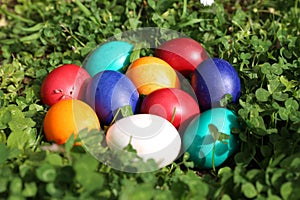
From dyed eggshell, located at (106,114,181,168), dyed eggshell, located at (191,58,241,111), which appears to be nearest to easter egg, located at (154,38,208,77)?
dyed eggshell, located at (191,58,241,111)

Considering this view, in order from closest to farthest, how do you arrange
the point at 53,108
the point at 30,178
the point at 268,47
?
1. the point at 30,178
2. the point at 53,108
3. the point at 268,47

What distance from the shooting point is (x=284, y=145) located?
266 centimetres

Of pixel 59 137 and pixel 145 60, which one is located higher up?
pixel 145 60

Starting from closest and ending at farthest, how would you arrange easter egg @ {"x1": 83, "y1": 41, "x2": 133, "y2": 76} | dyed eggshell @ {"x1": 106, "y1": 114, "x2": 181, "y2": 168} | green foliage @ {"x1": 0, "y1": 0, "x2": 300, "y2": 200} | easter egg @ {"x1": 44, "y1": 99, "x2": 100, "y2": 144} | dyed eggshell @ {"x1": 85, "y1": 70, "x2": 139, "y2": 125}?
green foliage @ {"x1": 0, "y1": 0, "x2": 300, "y2": 200} → dyed eggshell @ {"x1": 106, "y1": 114, "x2": 181, "y2": 168} → easter egg @ {"x1": 44, "y1": 99, "x2": 100, "y2": 144} → dyed eggshell @ {"x1": 85, "y1": 70, "x2": 139, "y2": 125} → easter egg @ {"x1": 83, "y1": 41, "x2": 133, "y2": 76}

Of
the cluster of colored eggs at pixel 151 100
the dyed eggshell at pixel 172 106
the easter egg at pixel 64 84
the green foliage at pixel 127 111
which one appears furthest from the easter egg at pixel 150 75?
the green foliage at pixel 127 111

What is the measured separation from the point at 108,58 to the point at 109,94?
33cm

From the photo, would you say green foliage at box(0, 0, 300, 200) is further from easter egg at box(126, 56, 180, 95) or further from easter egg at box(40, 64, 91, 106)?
easter egg at box(126, 56, 180, 95)

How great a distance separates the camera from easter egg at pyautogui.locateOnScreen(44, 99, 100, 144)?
8.77 ft

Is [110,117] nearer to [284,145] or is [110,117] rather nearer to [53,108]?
[53,108]

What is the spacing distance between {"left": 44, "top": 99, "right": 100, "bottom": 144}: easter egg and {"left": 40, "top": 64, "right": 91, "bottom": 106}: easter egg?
0.16 m

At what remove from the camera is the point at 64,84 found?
293cm

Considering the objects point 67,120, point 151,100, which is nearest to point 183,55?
point 151,100

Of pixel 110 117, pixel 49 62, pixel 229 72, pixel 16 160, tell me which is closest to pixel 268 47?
pixel 229 72

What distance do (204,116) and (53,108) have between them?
74cm
